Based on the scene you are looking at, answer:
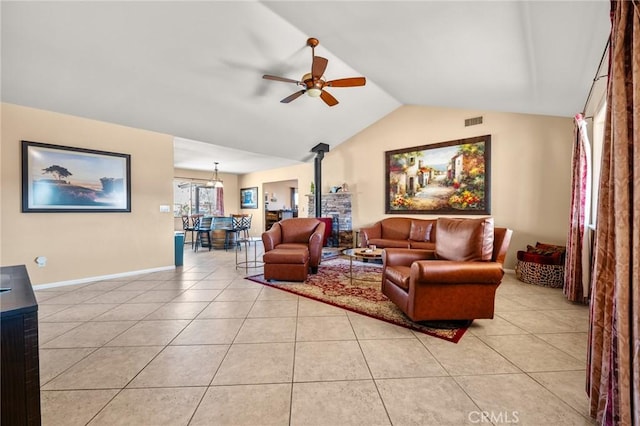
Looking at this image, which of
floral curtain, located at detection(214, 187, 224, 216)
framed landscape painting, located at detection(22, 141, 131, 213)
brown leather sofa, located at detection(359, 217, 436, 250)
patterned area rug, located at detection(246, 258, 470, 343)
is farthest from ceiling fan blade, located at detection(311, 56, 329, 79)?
floral curtain, located at detection(214, 187, 224, 216)

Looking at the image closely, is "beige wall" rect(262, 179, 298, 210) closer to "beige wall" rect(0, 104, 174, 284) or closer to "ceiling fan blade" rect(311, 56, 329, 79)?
"beige wall" rect(0, 104, 174, 284)

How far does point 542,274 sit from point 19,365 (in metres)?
5.05

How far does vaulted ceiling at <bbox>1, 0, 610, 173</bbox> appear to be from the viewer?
2.41m

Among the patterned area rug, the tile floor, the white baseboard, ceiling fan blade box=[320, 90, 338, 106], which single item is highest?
ceiling fan blade box=[320, 90, 338, 106]

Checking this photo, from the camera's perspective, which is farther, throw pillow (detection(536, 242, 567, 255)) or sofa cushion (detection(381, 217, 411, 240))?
sofa cushion (detection(381, 217, 411, 240))

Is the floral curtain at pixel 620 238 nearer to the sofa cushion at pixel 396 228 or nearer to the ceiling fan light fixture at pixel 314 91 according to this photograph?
the ceiling fan light fixture at pixel 314 91

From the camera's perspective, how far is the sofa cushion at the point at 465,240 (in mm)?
2502

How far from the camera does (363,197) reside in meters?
6.54

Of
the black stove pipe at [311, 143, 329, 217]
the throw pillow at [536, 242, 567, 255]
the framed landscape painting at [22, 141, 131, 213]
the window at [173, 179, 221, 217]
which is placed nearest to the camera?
the framed landscape painting at [22, 141, 131, 213]

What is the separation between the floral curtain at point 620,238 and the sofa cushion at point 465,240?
1.24 metres

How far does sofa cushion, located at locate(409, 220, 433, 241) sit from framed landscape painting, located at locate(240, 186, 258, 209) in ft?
20.8

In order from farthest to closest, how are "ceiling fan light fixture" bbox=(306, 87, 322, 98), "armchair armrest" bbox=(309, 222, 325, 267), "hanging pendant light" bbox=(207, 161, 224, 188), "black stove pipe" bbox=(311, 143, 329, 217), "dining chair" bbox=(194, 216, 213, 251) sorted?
"hanging pendant light" bbox=(207, 161, 224, 188) < "dining chair" bbox=(194, 216, 213, 251) < "black stove pipe" bbox=(311, 143, 329, 217) < "armchair armrest" bbox=(309, 222, 325, 267) < "ceiling fan light fixture" bbox=(306, 87, 322, 98)

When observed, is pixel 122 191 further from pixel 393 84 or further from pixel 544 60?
pixel 544 60

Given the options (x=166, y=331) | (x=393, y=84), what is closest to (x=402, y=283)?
(x=166, y=331)
